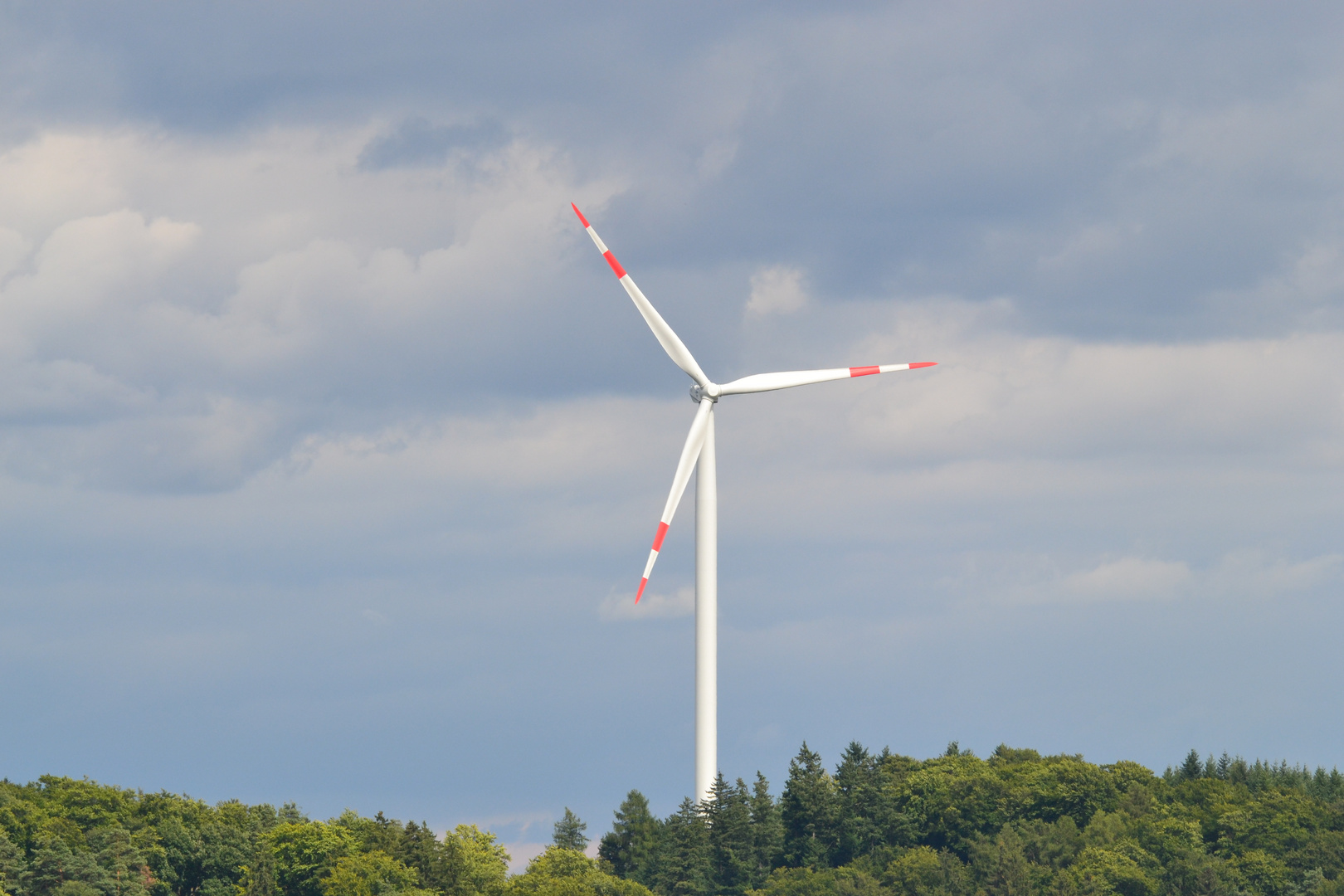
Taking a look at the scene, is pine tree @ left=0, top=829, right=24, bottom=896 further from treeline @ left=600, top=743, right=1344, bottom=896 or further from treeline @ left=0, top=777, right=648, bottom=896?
treeline @ left=600, top=743, right=1344, bottom=896

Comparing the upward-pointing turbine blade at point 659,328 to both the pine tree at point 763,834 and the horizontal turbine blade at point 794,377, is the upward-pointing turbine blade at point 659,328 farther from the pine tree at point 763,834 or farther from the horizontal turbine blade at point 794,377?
the pine tree at point 763,834

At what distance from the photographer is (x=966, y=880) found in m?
142

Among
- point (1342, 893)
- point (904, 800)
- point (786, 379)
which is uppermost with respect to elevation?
point (786, 379)

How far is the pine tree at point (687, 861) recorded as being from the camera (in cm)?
14638

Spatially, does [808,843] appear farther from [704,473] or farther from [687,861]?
[704,473]

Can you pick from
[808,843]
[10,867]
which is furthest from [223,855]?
[808,843]

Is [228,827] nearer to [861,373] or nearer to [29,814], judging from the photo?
[29,814]

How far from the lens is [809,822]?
156250mm

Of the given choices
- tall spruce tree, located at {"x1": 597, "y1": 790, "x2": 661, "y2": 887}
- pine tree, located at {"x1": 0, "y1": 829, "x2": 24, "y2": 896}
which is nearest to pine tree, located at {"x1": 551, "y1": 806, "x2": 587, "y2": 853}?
tall spruce tree, located at {"x1": 597, "y1": 790, "x2": 661, "y2": 887}

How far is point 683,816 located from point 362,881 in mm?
36649

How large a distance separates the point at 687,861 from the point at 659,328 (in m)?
54.1

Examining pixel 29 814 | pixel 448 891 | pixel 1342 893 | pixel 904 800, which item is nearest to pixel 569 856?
pixel 448 891

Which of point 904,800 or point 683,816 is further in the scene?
point 904,800

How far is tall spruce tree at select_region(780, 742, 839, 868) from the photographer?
154 m
